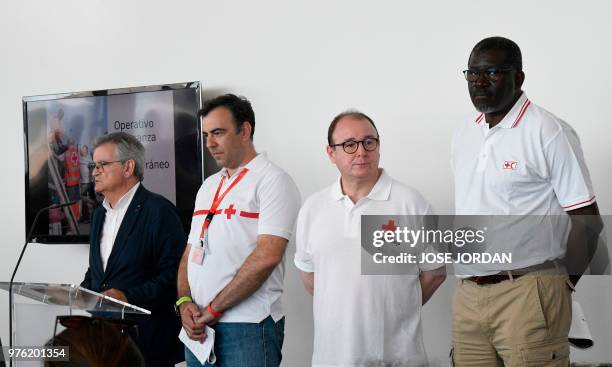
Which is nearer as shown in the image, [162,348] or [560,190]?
[560,190]

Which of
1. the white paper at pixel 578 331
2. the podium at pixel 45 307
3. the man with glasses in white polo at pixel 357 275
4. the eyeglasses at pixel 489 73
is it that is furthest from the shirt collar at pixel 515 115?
the podium at pixel 45 307

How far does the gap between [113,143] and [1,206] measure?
180 centimetres

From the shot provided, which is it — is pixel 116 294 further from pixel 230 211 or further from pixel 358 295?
pixel 358 295

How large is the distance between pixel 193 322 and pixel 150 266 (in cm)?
49

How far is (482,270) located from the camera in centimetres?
262

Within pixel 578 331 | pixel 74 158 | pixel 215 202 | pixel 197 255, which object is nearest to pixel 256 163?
pixel 215 202

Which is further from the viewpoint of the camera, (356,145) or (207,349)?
(207,349)

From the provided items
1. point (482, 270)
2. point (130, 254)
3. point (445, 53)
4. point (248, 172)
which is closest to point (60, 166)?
point (130, 254)

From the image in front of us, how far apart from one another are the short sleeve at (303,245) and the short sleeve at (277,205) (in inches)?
4.4

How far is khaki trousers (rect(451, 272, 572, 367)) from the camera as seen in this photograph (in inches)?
98.0

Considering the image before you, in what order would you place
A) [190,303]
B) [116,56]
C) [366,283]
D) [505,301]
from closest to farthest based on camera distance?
[505,301], [366,283], [190,303], [116,56]

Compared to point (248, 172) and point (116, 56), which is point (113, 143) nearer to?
point (248, 172)

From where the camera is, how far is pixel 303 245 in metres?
2.99

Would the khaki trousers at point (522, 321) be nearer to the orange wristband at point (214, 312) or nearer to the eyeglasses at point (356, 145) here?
the eyeglasses at point (356, 145)
